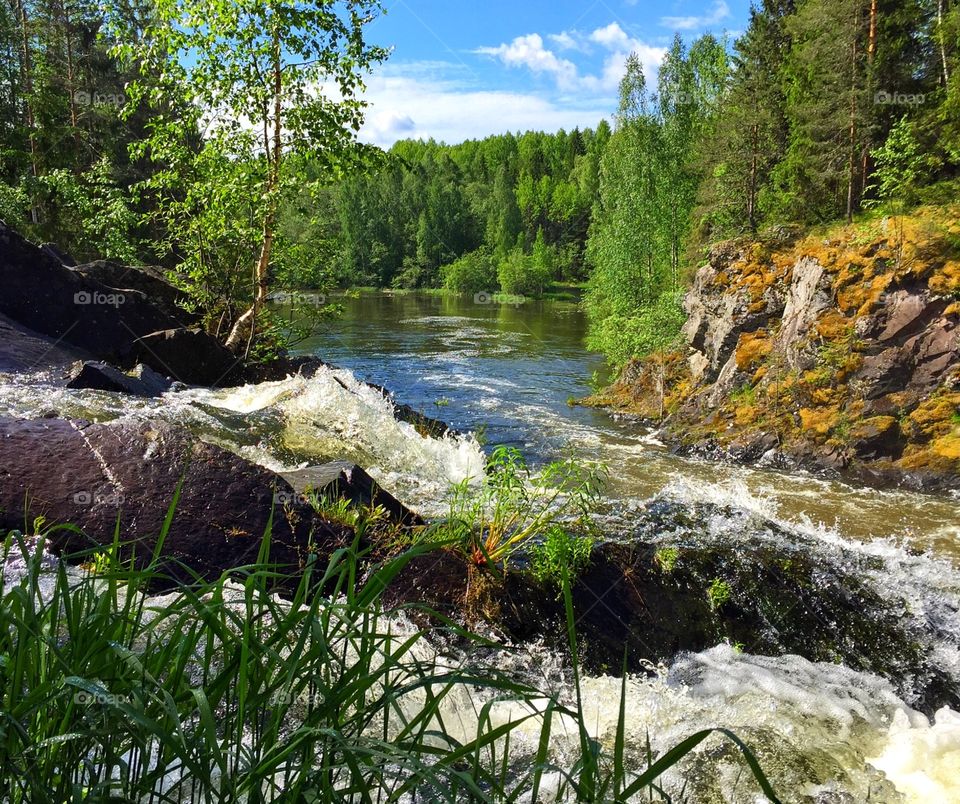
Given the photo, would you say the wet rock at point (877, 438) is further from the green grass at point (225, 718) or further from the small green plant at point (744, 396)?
the green grass at point (225, 718)

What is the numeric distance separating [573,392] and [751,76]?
55.1 feet

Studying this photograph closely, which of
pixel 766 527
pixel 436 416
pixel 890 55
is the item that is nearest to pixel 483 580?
pixel 766 527

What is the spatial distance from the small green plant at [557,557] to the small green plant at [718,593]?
1.15m

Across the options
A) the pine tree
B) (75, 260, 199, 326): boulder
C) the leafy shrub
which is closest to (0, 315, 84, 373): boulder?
(75, 260, 199, 326): boulder

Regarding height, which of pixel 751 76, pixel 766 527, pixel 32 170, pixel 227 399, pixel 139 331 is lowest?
pixel 766 527

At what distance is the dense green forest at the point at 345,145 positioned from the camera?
1108 cm

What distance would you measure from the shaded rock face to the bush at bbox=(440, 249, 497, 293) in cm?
7473

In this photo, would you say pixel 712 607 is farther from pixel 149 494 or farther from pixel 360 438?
pixel 360 438

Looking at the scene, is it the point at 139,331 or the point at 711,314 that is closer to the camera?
the point at 139,331

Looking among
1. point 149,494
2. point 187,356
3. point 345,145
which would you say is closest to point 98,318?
point 187,356

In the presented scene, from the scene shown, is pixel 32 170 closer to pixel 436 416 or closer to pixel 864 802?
pixel 436 416

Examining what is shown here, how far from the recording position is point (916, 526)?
929 centimetres

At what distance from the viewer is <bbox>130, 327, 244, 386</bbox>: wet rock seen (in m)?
12.2

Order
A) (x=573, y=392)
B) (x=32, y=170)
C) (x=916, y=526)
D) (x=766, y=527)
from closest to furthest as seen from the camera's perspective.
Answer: (x=766, y=527) < (x=916, y=526) < (x=573, y=392) < (x=32, y=170)
